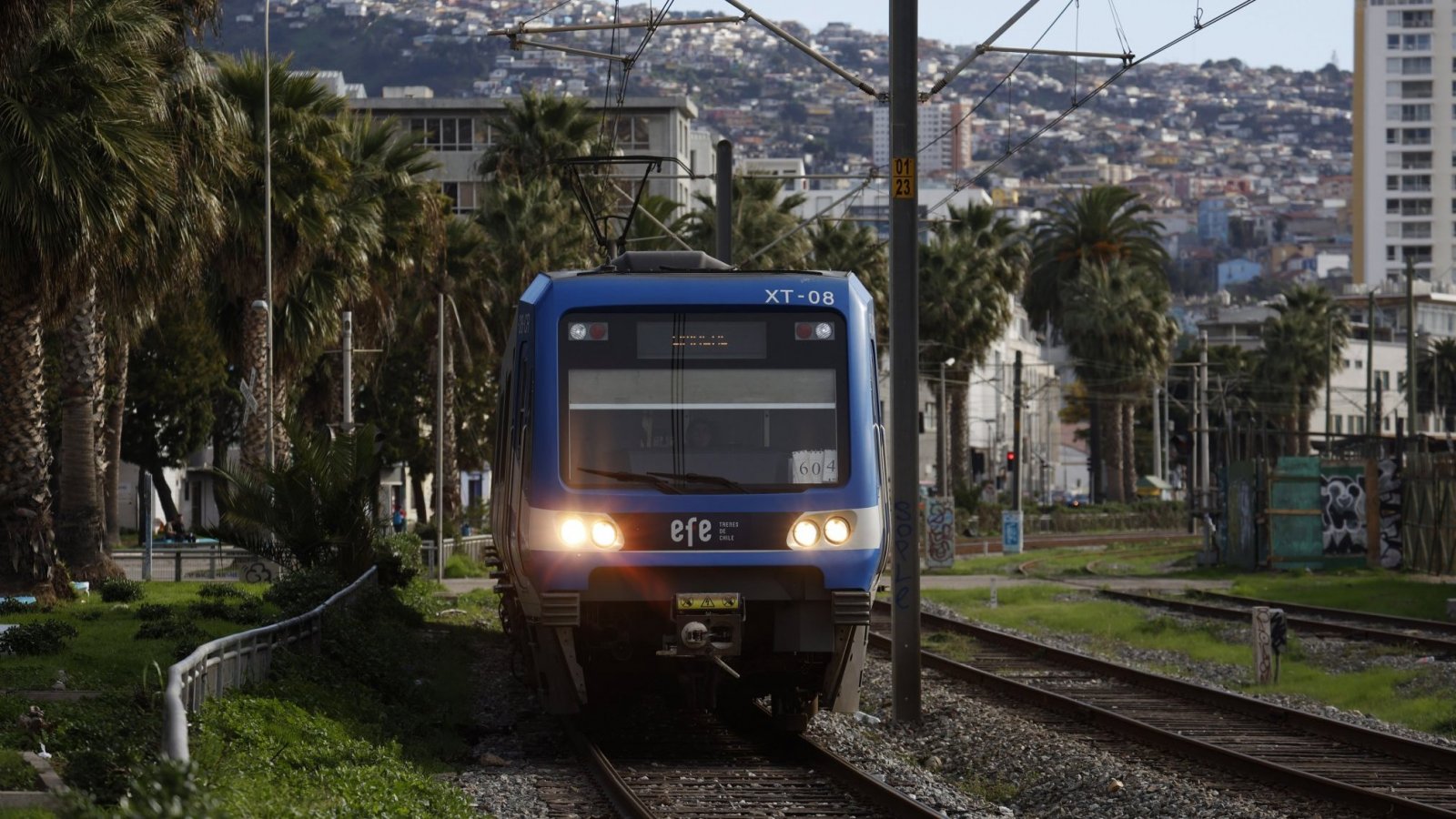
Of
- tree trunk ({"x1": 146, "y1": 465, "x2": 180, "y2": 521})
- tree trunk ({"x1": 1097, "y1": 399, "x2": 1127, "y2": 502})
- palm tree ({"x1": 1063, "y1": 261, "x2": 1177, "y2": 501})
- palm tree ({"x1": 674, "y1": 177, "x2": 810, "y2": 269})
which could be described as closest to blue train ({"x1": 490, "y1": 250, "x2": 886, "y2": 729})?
palm tree ({"x1": 674, "y1": 177, "x2": 810, "y2": 269})

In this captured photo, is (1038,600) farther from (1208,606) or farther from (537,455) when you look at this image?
(537,455)

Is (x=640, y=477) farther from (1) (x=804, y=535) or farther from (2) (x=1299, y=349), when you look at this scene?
(2) (x=1299, y=349)

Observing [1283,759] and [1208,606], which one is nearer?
[1283,759]

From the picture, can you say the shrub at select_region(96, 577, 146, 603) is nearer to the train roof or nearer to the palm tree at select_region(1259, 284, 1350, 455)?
the train roof

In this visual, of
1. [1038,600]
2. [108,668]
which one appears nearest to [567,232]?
[1038,600]

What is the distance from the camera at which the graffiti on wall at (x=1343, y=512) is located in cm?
4197

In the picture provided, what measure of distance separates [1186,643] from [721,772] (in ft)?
44.9

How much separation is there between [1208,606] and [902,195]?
16.1 metres

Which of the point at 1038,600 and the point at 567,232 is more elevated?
the point at 567,232

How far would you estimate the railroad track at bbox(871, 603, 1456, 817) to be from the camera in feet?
41.8

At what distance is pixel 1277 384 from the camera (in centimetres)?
10356

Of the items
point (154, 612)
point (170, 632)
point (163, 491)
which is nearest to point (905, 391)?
point (170, 632)

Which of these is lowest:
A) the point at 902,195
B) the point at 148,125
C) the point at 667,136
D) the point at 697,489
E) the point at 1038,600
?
the point at 1038,600

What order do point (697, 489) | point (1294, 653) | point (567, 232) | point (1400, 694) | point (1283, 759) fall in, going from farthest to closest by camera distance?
1. point (567, 232)
2. point (1294, 653)
3. point (1400, 694)
4. point (1283, 759)
5. point (697, 489)
